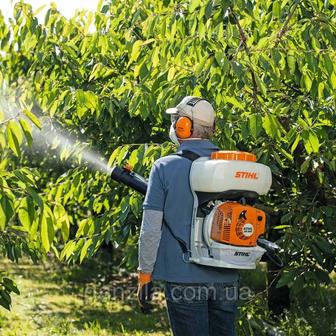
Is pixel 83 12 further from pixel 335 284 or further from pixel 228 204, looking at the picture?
pixel 335 284

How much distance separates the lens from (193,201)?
3.64 meters

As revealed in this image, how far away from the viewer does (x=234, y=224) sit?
352 cm

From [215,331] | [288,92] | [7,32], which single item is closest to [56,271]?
[7,32]

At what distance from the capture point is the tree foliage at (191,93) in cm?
385

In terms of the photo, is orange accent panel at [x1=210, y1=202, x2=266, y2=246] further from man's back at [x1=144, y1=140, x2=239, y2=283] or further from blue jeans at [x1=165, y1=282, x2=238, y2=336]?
blue jeans at [x1=165, y1=282, x2=238, y2=336]

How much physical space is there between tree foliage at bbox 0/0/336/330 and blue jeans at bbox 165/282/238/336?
2.56ft

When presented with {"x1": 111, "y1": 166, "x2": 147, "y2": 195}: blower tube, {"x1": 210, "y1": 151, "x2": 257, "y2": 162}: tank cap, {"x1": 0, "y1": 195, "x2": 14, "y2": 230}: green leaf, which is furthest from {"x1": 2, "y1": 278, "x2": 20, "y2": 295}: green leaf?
{"x1": 0, "y1": 195, "x2": 14, "y2": 230}: green leaf

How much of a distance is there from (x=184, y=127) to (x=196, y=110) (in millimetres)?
125

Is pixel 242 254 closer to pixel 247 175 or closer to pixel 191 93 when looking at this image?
pixel 247 175

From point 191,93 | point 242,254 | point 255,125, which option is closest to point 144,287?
point 242,254

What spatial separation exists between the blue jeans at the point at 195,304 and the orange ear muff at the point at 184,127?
888 mm

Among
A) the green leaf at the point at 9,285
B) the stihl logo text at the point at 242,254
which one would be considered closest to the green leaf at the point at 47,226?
the stihl logo text at the point at 242,254

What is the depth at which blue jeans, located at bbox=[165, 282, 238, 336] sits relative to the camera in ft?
11.9

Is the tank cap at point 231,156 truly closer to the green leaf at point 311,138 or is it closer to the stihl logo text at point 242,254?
the stihl logo text at point 242,254
